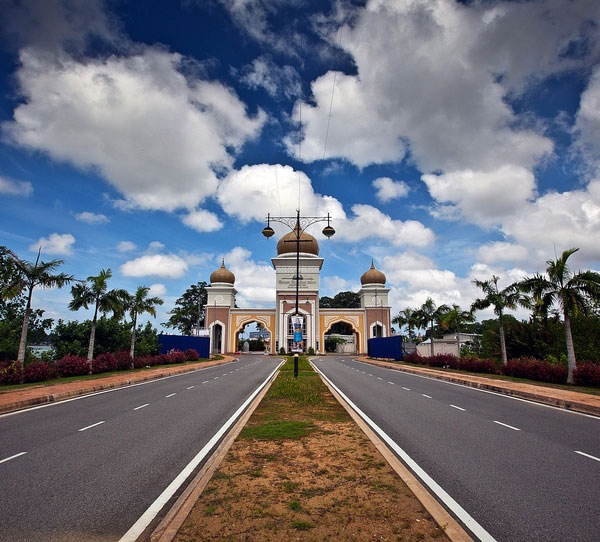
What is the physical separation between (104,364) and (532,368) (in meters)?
24.0

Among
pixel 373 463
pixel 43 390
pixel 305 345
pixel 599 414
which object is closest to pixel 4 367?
pixel 43 390

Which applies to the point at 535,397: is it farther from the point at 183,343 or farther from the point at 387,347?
the point at 183,343

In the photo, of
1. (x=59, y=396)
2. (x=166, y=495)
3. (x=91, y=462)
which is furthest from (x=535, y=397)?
(x=59, y=396)

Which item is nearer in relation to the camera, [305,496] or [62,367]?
[305,496]

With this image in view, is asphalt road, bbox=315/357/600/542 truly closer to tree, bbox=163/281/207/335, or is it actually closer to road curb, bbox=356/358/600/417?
road curb, bbox=356/358/600/417

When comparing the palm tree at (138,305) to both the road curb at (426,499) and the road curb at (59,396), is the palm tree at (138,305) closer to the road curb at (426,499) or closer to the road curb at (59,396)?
the road curb at (59,396)

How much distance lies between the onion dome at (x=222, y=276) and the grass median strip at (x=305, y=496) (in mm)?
67379

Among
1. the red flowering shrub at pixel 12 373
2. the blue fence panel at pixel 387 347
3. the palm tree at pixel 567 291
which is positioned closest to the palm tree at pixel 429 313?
the blue fence panel at pixel 387 347

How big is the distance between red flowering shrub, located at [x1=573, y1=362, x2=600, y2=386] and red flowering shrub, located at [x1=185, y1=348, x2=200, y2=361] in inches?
1377

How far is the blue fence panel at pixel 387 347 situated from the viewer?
44525 millimetres

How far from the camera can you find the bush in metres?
21.5

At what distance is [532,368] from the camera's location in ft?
68.4

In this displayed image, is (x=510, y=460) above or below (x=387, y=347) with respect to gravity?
below

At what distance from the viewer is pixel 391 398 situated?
13570mm
